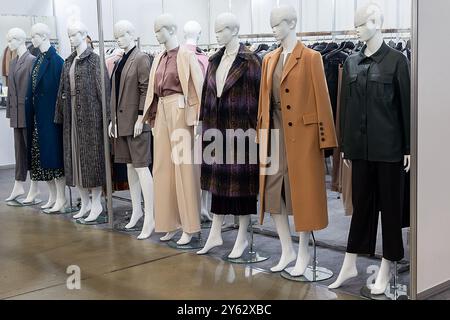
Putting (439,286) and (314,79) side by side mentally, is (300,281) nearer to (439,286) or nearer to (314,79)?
(439,286)

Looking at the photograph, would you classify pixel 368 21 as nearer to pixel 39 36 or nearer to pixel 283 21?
pixel 283 21

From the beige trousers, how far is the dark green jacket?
1456 mm

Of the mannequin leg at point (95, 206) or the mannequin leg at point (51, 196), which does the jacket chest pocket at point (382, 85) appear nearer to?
the mannequin leg at point (95, 206)

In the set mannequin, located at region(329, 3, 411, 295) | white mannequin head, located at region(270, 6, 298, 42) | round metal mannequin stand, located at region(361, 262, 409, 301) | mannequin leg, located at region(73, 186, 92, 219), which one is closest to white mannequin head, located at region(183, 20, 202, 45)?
mannequin leg, located at region(73, 186, 92, 219)

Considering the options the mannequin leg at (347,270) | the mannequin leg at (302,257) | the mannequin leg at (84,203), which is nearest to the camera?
the mannequin leg at (347,270)

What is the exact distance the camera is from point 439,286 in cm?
349

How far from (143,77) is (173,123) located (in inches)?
21.3

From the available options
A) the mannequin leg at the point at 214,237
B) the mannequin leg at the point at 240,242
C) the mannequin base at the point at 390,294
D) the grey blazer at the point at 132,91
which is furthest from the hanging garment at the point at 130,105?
the mannequin base at the point at 390,294

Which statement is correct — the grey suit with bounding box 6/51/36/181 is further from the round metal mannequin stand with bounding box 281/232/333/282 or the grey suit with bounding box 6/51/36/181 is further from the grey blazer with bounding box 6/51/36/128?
the round metal mannequin stand with bounding box 281/232/333/282

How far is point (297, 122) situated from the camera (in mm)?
3672

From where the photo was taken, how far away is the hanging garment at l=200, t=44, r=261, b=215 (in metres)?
4.03

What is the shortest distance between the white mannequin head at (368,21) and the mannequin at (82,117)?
2609 mm

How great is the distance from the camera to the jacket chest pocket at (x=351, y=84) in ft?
11.2
